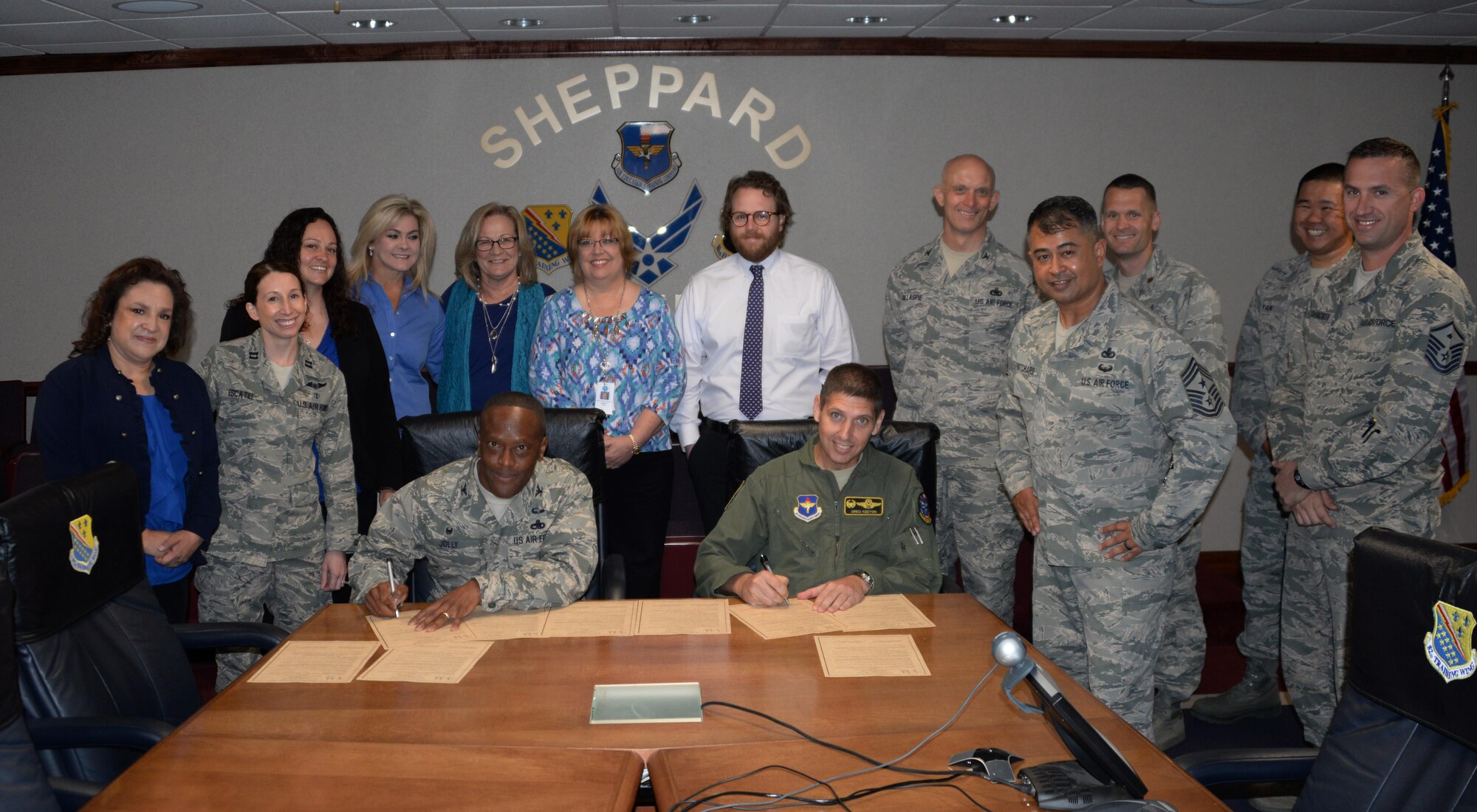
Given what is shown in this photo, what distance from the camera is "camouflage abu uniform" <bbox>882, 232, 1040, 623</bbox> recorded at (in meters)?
3.59

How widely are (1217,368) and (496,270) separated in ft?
8.22

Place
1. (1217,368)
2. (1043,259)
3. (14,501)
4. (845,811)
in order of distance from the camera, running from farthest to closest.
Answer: (1217,368) → (1043,259) → (14,501) → (845,811)

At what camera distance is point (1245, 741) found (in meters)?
3.49

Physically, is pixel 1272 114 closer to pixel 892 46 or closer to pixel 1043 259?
pixel 892 46

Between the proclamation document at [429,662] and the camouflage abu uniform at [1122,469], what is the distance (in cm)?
158

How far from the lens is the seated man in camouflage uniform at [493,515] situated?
8.17 ft

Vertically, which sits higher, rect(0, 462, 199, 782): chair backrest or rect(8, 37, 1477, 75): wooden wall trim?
rect(8, 37, 1477, 75): wooden wall trim

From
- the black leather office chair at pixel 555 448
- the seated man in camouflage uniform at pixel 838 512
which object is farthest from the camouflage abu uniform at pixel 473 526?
the seated man in camouflage uniform at pixel 838 512

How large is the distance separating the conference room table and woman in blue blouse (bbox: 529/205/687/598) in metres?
1.18

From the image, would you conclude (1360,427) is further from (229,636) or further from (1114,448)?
(229,636)

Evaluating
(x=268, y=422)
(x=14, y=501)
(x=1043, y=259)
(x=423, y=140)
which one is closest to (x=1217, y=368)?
(x=1043, y=259)

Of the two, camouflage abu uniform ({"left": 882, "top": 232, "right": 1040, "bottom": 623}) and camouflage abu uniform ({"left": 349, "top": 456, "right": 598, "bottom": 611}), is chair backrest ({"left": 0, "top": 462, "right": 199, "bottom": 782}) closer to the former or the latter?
camouflage abu uniform ({"left": 349, "top": 456, "right": 598, "bottom": 611})

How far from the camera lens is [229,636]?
239 centimetres

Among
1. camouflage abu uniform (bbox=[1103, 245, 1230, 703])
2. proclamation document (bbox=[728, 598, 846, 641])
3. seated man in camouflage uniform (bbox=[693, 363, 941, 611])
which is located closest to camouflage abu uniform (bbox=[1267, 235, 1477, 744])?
camouflage abu uniform (bbox=[1103, 245, 1230, 703])
